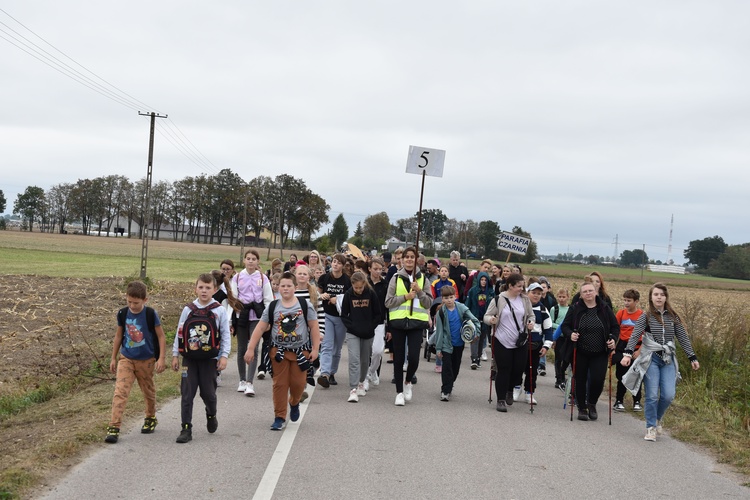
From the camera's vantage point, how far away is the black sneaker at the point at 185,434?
6.68 m

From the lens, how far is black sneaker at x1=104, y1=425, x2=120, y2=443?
6.50 m

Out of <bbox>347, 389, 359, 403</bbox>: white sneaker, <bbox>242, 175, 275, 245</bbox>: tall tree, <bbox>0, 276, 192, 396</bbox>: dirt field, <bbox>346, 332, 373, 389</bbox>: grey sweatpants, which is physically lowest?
<bbox>0, 276, 192, 396</bbox>: dirt field

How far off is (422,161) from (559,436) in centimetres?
558

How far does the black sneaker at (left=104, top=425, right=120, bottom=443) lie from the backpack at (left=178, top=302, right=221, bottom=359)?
3.00 feet

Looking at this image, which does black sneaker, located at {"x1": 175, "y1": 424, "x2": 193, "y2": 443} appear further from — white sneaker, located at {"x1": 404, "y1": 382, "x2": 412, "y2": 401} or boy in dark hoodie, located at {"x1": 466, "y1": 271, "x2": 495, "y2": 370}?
boy in dark hoodie, located at {"x1": 466, "y1": 271, "x2": 495, "y2": 370}

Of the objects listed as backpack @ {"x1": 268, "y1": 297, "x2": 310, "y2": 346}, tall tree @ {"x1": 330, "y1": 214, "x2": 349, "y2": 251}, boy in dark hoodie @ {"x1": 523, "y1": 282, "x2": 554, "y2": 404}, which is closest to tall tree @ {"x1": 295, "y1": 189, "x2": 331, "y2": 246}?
tall tree @ {"x1": 330, "y1": 214, "x2": 349, "y2": 251}

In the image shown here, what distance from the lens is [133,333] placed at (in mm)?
6848

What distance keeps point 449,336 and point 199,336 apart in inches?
155

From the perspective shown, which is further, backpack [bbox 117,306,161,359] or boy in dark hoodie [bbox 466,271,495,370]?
boy in dark hoodie [bbox 466,271,495,370]

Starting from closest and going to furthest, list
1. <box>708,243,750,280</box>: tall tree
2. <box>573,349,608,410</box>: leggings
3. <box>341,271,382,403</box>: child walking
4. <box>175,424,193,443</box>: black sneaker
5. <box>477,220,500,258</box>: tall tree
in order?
<box>175,424,193,443</box>: black sneaker → <box>573,349,608,410</box>: leggings → <box>341,271,382,403</box>: child walking → <box>708,243,750,280</box>: tall tree → <box>477,220,500,258</box>: tall tree

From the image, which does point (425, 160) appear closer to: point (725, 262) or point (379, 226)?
point (725, 262)

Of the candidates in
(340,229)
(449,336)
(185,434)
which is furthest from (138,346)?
(340,229)

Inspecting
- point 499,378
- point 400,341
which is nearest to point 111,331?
point 400,341

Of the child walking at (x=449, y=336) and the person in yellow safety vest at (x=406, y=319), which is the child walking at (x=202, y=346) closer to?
the person in yellow safety vest at (x=406, y=319)
